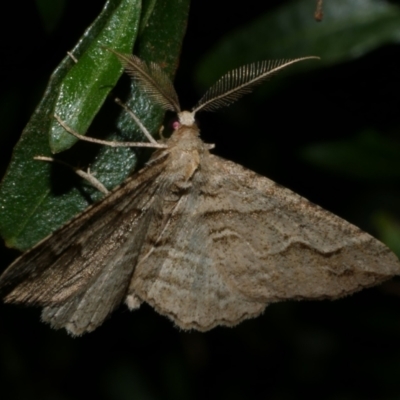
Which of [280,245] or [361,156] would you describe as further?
[361,156]

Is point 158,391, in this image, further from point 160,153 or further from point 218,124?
point 160,153

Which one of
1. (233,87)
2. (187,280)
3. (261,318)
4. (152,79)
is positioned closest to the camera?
(152,79)

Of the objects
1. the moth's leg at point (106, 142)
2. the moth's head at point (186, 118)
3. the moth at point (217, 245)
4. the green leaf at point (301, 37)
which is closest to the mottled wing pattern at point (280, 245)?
the moth at point (217, 245)

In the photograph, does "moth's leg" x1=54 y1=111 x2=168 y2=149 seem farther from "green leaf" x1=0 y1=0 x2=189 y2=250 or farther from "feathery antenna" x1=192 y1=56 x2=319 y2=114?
"feathery antenna" x1=192 y1=56 x2=319 y2=114

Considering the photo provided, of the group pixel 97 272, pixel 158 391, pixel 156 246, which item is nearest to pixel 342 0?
pixel 156 246

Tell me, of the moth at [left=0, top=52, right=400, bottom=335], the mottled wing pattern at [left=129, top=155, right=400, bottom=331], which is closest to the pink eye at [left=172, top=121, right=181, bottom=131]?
the moth at [left=0, top=52, right=400, bottom=335]

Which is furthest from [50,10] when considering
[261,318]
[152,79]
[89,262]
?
[261,318]

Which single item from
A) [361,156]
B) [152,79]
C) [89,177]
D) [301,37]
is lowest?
[361,156]

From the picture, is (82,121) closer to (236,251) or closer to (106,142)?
(106,142)
